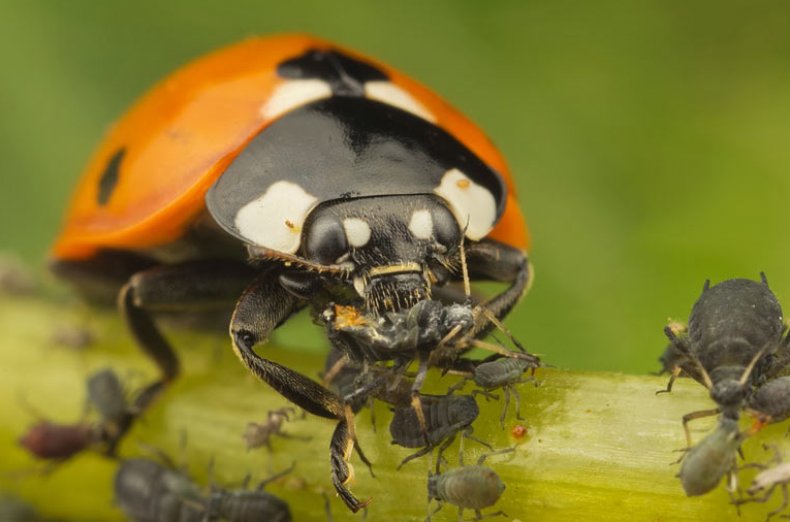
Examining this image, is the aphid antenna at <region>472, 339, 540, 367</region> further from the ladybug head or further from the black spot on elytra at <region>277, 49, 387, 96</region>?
the black spot on elytra at <region>277, 49, 387, 96</region>

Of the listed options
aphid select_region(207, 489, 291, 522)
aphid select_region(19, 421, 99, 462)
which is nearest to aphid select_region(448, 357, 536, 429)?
aphid select_region(207, 489, 291, 522)

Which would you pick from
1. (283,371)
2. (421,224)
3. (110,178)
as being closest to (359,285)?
(421,224)

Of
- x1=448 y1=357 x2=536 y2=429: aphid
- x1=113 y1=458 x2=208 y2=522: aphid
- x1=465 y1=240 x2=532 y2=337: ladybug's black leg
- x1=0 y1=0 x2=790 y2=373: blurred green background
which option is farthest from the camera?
x1=0 y1=0 x2=790 y2=373: blurred green background

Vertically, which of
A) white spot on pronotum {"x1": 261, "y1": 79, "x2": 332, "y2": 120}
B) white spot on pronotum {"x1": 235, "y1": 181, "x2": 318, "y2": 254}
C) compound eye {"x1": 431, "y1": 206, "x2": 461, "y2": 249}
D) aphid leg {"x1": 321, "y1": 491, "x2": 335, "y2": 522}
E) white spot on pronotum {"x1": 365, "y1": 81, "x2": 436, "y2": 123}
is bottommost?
aphid leg {"x1": 321, "y1": 491, "x2": 335, "y2": 522}

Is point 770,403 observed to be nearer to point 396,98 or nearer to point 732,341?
point 732,341

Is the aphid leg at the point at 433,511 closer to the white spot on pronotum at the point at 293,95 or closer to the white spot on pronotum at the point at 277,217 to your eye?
the white spot on pronotum at the point at 277,217

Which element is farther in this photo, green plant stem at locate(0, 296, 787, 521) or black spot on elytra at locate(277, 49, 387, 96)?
black spot on elytra at locate(277, 49, 387, 96)

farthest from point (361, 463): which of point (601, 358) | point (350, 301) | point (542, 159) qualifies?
point (542, 159)
